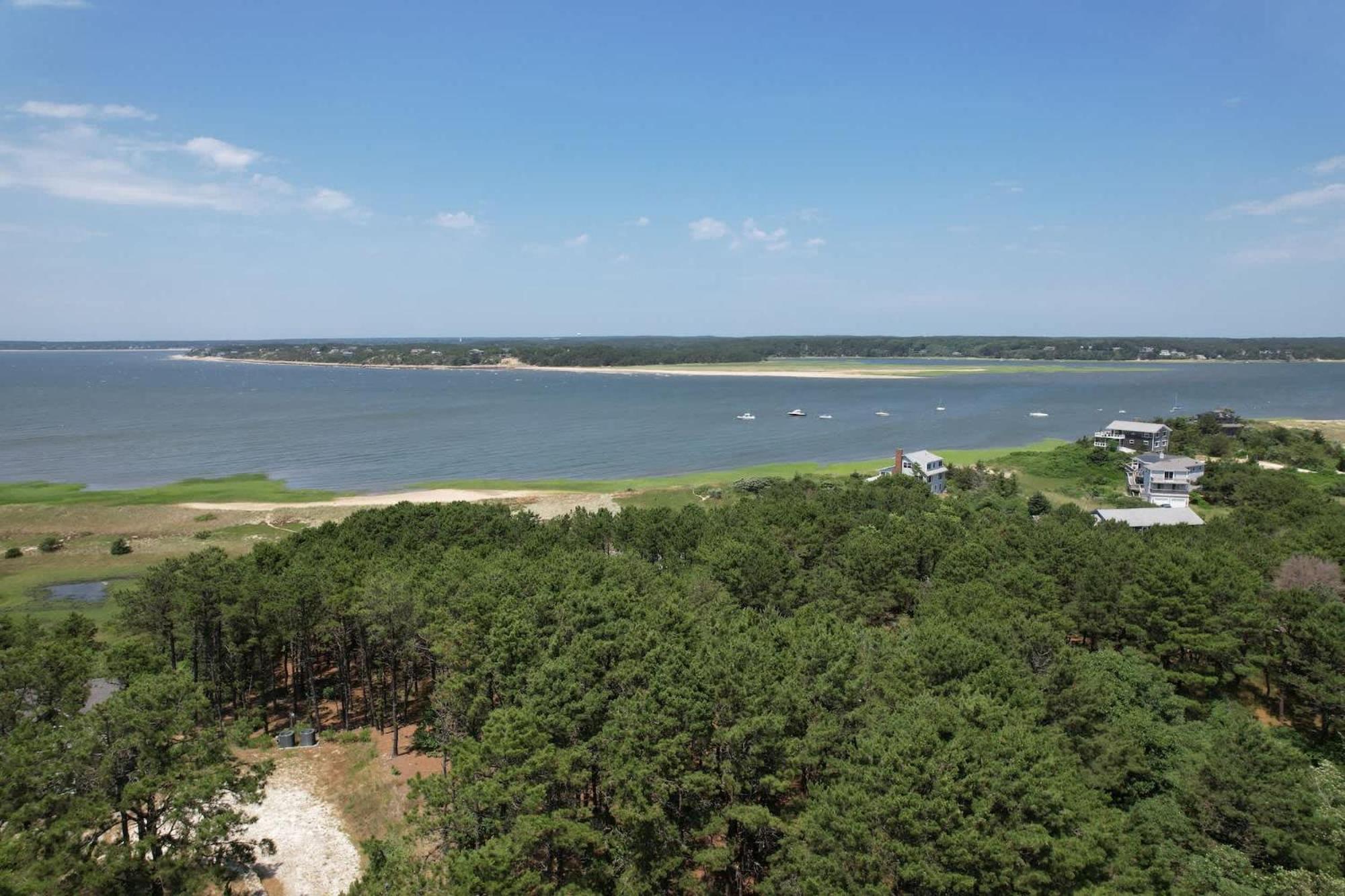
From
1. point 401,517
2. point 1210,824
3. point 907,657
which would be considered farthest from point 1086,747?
point 401,517

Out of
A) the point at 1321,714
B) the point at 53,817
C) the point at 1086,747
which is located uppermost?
the point at 53,817

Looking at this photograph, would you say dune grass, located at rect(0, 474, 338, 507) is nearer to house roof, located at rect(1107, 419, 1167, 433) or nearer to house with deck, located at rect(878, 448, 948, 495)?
house with deck, located at rect(878, 448, 948, 495)

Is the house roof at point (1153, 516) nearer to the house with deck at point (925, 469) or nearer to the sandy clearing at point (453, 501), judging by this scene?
the house with deck at point (925, 469)


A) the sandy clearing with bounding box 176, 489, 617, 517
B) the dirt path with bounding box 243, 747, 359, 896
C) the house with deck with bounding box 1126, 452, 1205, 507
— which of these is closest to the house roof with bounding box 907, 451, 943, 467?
the house with deck with bounding box 1126, 452, 1205, 507

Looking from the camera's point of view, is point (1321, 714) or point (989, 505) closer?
A: point (1321, 714)

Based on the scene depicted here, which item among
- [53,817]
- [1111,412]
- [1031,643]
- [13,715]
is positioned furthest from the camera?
[1111,412]

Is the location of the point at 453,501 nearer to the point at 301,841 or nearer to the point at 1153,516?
the point at 301,841

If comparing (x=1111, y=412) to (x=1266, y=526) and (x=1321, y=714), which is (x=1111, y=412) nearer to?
(x=1266, y=526)
